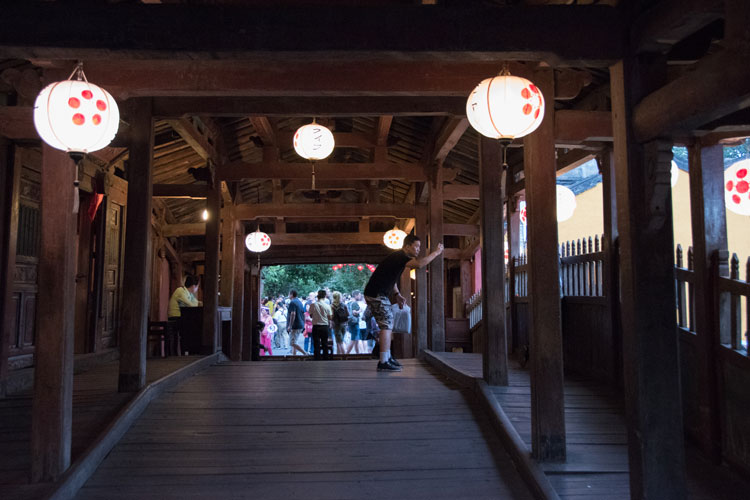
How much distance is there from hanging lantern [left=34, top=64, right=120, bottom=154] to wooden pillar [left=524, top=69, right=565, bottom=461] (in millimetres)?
3567

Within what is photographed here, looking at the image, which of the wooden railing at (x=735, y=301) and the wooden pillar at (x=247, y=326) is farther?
the wooden pillar at (x=247, y=326)

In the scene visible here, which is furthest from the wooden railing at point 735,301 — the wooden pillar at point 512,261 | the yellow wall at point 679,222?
the yellow wall at point 679,222

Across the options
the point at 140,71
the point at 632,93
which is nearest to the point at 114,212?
the point at 140,71

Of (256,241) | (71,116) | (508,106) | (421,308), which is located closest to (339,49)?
(508,106)

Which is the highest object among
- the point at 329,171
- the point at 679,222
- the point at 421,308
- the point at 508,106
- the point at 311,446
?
the point at 329,171

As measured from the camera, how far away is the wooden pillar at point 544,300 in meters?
4.39

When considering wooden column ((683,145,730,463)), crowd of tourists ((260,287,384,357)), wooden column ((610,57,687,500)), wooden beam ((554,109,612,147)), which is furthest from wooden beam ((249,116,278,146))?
wooden column ((610,57,687,500))

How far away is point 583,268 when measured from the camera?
24.1 ft

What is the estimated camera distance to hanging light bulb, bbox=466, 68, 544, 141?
441cm

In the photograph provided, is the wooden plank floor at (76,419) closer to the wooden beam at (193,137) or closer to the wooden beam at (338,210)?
the wooden beam at (193,137)

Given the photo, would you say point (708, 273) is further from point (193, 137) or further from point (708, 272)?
point (193, 137)

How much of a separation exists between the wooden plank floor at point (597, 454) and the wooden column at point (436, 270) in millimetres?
3225

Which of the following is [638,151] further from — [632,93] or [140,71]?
[140,71]

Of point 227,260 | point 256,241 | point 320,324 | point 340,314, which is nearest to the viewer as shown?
point 227,260
